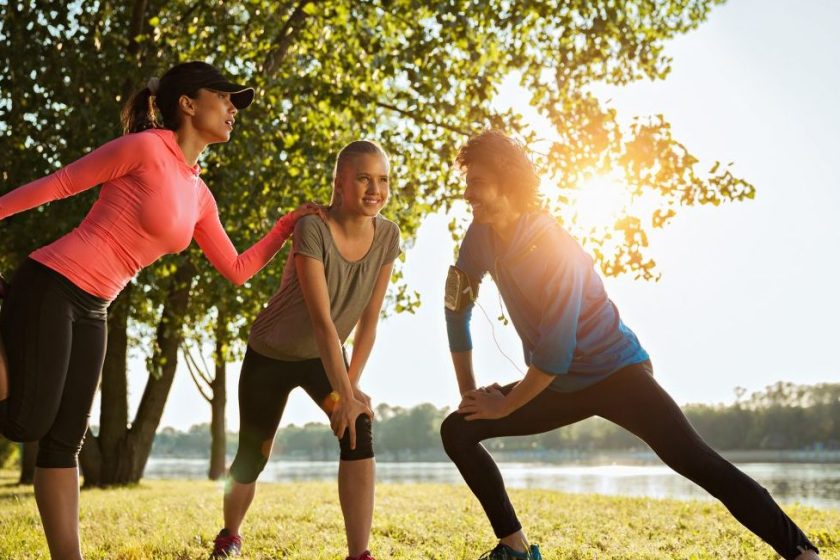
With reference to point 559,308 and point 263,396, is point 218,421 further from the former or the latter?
point 559,308

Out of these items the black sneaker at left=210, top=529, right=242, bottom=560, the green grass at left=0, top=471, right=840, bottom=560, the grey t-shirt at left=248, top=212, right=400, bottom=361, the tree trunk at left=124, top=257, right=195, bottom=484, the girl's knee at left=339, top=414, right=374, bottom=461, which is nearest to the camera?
the girl's knee at left=339, top=414, right=374, bottom=461

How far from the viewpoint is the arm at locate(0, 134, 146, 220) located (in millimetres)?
4055

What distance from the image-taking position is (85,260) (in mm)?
4086

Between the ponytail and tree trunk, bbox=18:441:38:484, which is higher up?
the ponytail

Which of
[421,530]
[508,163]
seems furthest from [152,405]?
[508,163]

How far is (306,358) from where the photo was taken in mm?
5145

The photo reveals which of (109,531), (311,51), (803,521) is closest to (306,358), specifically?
(109,531)

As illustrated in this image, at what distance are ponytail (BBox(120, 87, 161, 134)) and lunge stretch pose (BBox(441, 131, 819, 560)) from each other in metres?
1.71

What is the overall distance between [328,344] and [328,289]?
42 centimetres

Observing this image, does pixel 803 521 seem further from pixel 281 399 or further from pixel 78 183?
pixel 78 183

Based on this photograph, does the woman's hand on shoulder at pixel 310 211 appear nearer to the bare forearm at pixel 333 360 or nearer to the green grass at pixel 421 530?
the bare forearm at pixel 333 360

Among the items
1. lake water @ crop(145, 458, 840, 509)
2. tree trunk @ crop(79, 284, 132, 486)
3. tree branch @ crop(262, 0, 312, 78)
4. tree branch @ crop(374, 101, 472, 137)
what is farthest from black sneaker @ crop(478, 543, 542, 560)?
tree trunk @ crop(79, 284, 132, 486)

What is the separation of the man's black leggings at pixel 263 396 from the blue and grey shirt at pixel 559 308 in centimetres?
130

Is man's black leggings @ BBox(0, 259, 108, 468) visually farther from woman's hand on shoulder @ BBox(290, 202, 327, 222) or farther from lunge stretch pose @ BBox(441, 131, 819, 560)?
lunge stretch pose @ BBox(441, 131, 819, 560)
